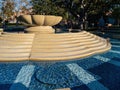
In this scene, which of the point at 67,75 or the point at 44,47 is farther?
the point at 44,47

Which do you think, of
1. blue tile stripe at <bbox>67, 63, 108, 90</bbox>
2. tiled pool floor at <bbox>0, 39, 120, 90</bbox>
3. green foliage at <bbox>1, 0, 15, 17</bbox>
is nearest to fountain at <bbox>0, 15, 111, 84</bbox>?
tiled pool floor at <bbox>0, 39, 120, 90</bbox>

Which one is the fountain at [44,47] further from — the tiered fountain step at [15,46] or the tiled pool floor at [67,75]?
the tiled pool floor at [67,75]

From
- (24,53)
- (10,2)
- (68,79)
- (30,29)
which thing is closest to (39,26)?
(30,29)

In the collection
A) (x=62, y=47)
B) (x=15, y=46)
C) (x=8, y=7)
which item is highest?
(x=8, y=7)

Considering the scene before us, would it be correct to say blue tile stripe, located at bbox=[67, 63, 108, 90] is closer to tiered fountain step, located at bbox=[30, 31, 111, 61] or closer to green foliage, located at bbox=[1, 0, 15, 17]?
tiered fountain step, located at bbox=[30, 31, 111, 61]

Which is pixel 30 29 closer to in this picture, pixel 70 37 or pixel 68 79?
pixel 70 37

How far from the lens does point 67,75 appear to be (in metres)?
9.15

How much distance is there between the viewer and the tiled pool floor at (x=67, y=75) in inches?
311

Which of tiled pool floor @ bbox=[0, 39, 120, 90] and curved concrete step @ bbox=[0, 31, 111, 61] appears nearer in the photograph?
tiled pool floor @ bbox=[0, 39, 120, 90]

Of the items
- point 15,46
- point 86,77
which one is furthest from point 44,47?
point 86,77

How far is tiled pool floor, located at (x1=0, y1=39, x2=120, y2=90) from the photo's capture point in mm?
7895

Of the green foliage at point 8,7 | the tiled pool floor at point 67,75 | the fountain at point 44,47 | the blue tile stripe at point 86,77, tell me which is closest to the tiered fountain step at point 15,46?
the fountain at point 44,47

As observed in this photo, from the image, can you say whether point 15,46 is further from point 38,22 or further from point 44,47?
point 38,22

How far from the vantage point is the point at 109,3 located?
1325 inches
